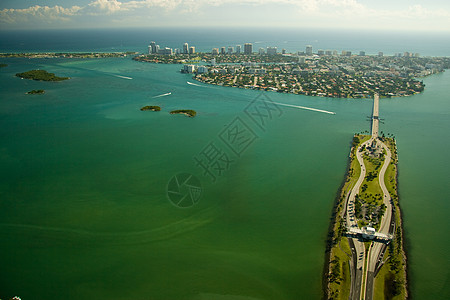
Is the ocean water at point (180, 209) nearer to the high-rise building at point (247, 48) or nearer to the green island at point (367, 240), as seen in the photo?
the green island at point (367, 240)

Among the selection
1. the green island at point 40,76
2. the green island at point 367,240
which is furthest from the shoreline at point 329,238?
the green island at point 40,76

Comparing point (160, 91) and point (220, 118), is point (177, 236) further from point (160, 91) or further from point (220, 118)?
point (160, 91)

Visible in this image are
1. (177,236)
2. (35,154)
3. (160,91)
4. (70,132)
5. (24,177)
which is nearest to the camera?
(177,236)

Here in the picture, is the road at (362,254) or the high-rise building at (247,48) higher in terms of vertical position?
the high-rise building at (247,48)

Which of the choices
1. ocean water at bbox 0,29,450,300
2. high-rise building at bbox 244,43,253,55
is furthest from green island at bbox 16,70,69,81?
high-rise building at bbox 244,43,253,55

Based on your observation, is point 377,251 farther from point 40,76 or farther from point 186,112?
point 40,76

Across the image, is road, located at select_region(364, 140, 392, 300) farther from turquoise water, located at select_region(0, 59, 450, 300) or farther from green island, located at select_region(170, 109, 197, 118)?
green island, located at select_region(170, 109, 197, 118)

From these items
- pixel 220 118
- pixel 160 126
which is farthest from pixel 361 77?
pixel 160 126

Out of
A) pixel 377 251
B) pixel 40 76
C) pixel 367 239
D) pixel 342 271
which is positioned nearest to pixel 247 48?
pixel 40 76
